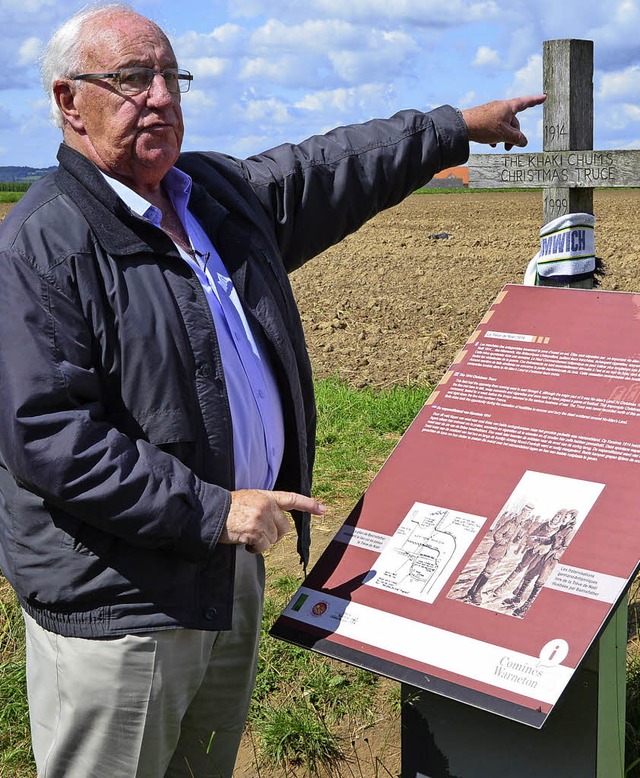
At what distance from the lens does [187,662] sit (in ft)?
7.83

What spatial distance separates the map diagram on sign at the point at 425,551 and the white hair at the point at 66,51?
1402mm

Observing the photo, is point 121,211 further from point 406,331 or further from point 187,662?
point 406,331

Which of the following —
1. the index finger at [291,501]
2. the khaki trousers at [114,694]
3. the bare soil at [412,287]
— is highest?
the index finger at [291,501]

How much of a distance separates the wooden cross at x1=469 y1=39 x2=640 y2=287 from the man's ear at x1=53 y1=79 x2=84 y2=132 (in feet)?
5.17

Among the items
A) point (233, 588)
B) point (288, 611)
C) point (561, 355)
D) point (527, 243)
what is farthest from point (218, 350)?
point (527, 243)

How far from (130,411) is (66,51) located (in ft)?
2.91

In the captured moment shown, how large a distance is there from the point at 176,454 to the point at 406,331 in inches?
328

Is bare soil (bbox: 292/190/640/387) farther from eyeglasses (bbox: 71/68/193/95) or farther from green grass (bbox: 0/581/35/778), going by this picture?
eyeglasses (bbox: 71/68/193/95)

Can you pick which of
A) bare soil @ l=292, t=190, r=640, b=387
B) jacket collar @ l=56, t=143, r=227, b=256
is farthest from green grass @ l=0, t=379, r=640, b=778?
bare soil @ l=292, t=190, r=640, b=387

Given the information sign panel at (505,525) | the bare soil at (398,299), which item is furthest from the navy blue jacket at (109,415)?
the bare soil at (398,299)

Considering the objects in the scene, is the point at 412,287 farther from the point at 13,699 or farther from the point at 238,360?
the point at 238,360

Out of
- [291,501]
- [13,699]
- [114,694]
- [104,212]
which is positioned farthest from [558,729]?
[13,699]

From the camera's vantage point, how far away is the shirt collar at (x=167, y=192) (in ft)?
7.55

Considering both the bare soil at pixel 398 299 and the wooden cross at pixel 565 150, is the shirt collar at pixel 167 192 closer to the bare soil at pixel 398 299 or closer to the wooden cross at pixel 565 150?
the wooden cross at pixel 565 150
